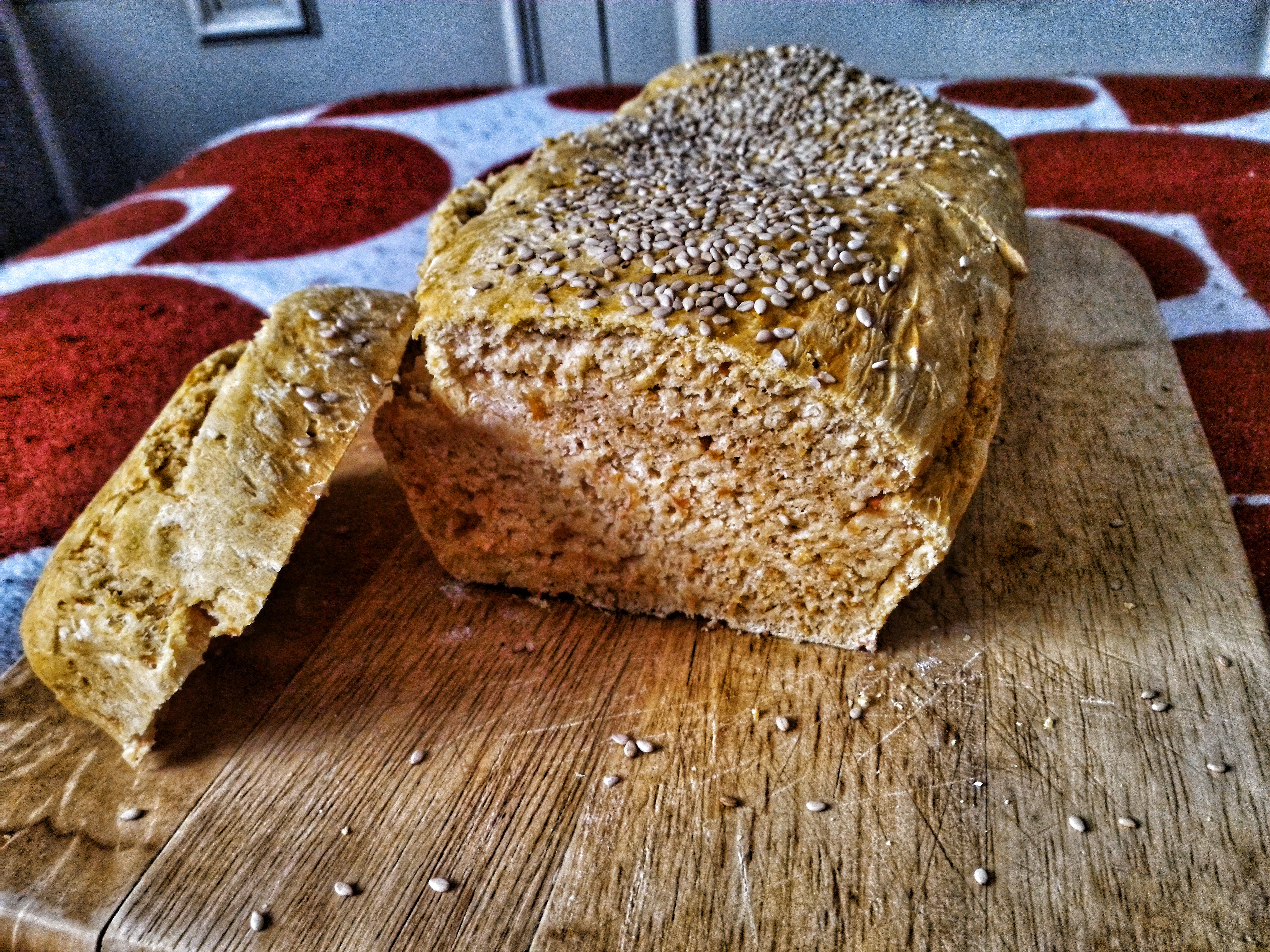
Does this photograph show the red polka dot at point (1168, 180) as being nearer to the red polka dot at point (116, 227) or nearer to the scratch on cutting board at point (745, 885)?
the scratch on cutting board at point (745, 885)

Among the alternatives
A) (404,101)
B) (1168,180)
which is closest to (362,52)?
(404,101)

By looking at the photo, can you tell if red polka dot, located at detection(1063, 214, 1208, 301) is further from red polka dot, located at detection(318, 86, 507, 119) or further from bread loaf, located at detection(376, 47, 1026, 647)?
red polka dot, located at detection(318, 86, 507, 119)

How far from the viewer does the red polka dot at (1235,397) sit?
2.87 m

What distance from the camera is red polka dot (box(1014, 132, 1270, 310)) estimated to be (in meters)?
3.82

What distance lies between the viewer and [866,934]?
1.81 m

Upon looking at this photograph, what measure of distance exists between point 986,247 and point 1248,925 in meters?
1.64

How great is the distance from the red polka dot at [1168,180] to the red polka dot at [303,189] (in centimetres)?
283

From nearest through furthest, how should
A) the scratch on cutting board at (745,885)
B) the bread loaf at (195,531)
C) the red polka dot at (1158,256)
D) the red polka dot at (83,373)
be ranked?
the scratch on cutting board at (745,885) → the bread loaf at (195,531) → the red polka dot at (83,373) → the red polka dot at (1158,256)

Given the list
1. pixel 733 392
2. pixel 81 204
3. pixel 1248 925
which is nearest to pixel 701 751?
pixel 733 392

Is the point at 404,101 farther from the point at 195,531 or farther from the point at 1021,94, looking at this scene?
the point at 195,531

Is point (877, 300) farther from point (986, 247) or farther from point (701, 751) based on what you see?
point (701, 751)

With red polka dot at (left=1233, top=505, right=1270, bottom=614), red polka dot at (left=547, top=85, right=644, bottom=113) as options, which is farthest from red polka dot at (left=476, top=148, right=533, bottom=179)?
red polka dot at (left=1233, top=505, right=1270, bottom=614)

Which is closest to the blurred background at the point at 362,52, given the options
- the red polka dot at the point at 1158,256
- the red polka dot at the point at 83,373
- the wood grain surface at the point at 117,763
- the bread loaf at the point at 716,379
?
the red polka dot at the point at 1158,256

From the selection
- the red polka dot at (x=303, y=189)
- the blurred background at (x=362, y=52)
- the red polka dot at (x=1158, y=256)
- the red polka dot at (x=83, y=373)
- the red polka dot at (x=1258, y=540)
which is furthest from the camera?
the blurred background at (x=362, y=52)
